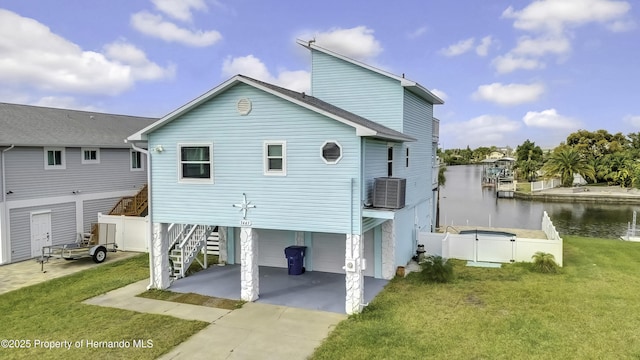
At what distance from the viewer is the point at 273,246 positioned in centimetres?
→ 1525

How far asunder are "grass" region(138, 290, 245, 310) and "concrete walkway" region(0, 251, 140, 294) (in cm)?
468

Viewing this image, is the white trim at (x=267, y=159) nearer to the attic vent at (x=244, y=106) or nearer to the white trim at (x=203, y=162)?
the attic vent at (x=244, y=106)

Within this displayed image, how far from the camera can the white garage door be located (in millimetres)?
13820

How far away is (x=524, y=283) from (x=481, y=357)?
5.81 metres

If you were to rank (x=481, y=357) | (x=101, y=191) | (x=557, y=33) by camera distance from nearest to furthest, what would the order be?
(x=481, y=357) → (x=101, y=191) → (x=557, y=33)

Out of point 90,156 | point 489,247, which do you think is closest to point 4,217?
point 90,156

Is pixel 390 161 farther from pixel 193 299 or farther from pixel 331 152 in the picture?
pixel 193 299

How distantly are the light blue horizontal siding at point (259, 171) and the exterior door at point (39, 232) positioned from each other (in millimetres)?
8387

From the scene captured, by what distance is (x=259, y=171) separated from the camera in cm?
1116

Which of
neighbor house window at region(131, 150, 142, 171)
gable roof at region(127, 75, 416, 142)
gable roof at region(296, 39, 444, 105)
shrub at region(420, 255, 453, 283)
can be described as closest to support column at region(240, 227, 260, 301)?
gable roof at region(127, 75, 416, 142)

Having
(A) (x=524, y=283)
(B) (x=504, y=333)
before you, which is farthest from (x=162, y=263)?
(A) (x=524, y=283)

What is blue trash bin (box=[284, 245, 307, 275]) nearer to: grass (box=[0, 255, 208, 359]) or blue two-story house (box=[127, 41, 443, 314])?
blue two-story house (box=[127, 41, 443, 314])

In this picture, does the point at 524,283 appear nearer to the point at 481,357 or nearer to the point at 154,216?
the point at 481,357

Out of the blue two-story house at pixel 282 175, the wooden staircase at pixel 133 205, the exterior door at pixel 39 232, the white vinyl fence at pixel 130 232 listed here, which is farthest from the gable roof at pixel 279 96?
the wooden staircase at pixel 133 205
